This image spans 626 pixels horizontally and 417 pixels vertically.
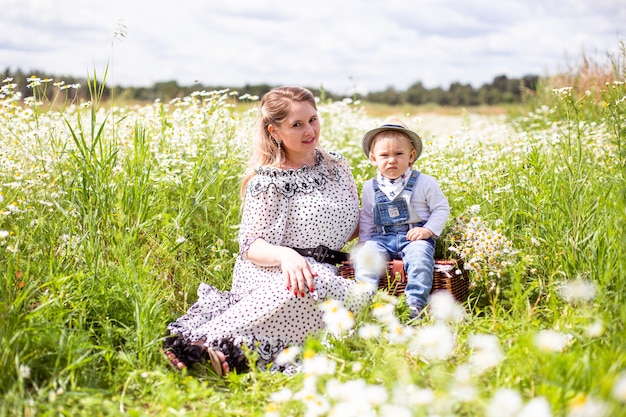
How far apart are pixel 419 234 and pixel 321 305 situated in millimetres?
1172

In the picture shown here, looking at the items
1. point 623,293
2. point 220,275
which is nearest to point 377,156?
point 220,275

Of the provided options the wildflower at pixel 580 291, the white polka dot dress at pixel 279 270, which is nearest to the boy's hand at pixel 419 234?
the white polka dot dress at pixel 279 270

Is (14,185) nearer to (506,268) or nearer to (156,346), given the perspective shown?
(156,346)

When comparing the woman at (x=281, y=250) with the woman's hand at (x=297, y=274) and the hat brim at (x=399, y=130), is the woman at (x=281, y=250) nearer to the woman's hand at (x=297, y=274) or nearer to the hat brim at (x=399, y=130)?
the woman's hand at (x=297, y=274)

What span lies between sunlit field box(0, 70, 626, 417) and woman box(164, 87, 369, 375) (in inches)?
5.4

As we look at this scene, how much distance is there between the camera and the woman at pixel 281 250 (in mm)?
3145

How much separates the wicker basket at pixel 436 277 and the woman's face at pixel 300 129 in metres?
0.70

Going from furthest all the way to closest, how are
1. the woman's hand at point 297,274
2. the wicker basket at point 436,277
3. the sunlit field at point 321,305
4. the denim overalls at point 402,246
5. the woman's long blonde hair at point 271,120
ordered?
the woman's long blonde hair at point 271,120, the wicker basket at point 436,277, the denim overalls at point 402,246, the woman's hand at point 297,274, the sunlit field at point 321,305

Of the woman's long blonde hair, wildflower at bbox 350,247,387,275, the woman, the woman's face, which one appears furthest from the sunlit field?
the woman's face

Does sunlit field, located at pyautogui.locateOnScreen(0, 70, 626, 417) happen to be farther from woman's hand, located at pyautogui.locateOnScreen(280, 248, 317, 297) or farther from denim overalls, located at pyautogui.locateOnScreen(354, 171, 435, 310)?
woman's hand, located at pyautogui.locateOnScreen(280, 248, 317, 297)

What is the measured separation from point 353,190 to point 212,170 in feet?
4.07

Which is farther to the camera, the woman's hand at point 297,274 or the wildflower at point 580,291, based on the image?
the woman's hand at point 297,274

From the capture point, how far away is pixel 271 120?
11.8 feet

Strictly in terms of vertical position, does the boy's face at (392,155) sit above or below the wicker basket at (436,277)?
above
